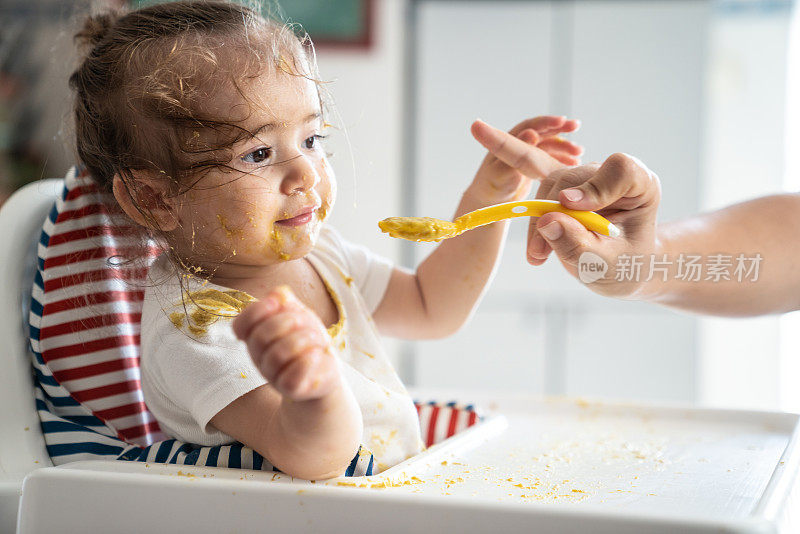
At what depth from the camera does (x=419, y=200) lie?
2391mm

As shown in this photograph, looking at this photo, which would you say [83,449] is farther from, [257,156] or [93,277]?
[257,156]

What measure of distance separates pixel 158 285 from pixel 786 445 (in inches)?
21.2

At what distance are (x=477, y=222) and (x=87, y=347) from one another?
0.37 m

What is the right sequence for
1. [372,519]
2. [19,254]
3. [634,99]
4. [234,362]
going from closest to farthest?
1. [372,519]
2. [234,362]
3. [19,254]
4. [634,99]

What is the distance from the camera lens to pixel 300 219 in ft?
2.20

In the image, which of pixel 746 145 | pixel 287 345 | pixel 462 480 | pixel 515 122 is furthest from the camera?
pixel 746 145

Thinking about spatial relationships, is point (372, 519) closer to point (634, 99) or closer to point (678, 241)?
point (678, 241)

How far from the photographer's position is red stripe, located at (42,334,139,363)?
0.71 meters

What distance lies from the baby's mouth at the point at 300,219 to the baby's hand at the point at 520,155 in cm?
20

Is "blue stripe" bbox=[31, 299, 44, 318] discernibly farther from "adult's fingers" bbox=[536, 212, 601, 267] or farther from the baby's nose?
"adult's fingers" bbox=[536, 212, 601, 267]

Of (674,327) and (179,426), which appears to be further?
(674,327)

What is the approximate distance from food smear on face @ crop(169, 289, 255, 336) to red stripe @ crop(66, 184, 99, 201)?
0.56 ft

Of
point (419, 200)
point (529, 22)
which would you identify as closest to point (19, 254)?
point (419, 200)

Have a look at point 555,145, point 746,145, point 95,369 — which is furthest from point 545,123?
point 746,145
